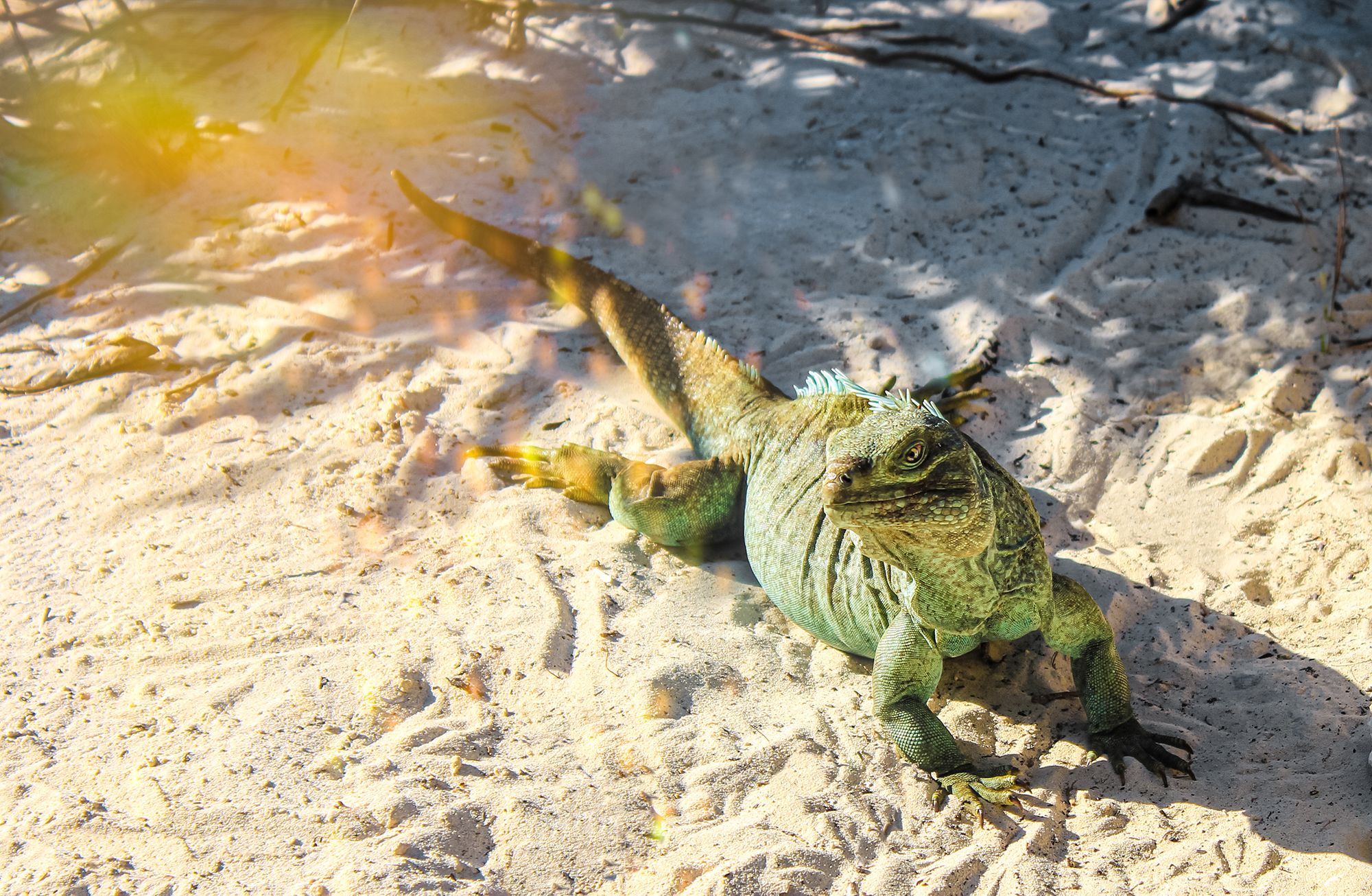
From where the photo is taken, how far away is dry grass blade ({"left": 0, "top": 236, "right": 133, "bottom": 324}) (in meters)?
5.17

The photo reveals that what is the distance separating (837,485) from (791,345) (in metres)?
2.24

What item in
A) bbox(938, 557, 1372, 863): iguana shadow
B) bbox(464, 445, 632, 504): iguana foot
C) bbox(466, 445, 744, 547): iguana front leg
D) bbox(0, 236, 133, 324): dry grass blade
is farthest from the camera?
bbox(0, 236, 133, 324): dry grass blade

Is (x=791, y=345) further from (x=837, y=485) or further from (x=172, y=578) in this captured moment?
(x=172, y=578)

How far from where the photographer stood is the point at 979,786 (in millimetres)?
2676

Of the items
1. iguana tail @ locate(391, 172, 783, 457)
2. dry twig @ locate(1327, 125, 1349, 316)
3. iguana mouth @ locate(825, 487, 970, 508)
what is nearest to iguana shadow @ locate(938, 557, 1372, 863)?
iguana mouth @ locate(825, 487, 970, 508)

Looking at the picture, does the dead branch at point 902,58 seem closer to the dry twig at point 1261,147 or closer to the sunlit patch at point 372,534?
the dry twig at point 1261,147

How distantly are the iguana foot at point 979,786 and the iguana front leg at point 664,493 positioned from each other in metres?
1.27

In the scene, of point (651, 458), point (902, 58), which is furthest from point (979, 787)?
point (902, 58)

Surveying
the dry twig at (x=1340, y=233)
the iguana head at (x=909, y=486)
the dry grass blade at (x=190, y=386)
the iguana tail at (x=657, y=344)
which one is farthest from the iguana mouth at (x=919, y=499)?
the dry grass blade at (x=190, y=386)

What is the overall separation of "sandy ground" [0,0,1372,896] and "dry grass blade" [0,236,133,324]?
0.16ft

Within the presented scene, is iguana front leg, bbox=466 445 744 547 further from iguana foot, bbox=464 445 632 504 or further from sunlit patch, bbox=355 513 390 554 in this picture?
sunlit patch, bbox=355 513 390 554

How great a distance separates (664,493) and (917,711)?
1.25m

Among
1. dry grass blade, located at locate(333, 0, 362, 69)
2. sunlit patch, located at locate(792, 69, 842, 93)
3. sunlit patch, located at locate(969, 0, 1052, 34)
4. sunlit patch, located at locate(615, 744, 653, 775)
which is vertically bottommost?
sunlit patch, located at locate(615, 744, 653, 775)

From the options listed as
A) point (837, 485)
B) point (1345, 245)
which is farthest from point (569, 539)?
point (1345, 245)
